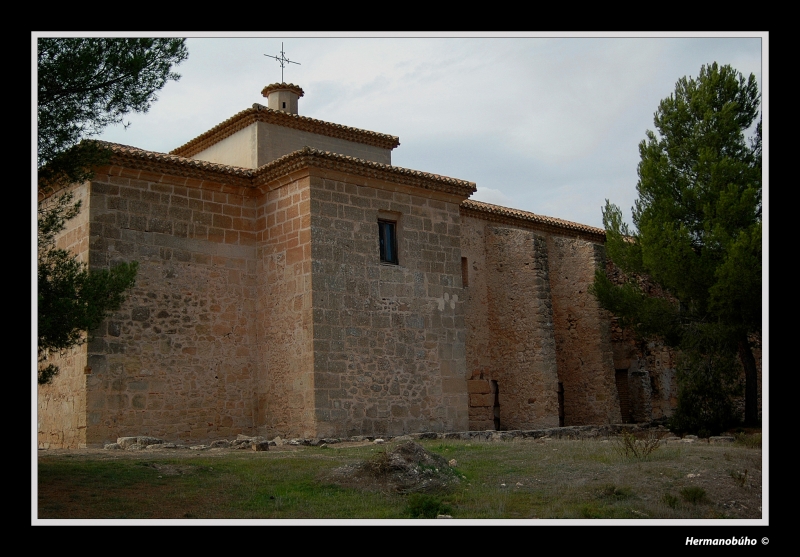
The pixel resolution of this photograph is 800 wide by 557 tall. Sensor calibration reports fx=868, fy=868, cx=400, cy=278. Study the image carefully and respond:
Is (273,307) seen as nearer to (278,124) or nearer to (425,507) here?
(278,124)

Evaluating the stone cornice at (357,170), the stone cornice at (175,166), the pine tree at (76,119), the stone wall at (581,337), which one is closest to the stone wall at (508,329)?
the stone wall at (581,337)

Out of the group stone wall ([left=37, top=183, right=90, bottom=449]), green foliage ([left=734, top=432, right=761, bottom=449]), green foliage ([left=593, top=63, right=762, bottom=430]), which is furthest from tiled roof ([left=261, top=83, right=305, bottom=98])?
green foliage ([left=734, top=432, right=761, bottom=449])

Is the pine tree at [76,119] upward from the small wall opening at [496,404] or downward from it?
upward

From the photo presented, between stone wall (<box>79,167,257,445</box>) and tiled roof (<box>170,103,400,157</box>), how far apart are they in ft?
10.8

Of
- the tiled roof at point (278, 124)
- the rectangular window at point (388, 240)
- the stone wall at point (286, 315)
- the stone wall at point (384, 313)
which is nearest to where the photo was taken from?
the stone wall at point (286, 315)

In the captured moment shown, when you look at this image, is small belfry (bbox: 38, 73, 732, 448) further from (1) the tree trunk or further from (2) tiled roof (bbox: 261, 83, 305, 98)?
(1) the tree trunk

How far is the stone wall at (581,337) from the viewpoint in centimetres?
1906

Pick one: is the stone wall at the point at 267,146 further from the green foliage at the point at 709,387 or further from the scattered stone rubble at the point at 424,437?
the green foliage at the point at 709,387

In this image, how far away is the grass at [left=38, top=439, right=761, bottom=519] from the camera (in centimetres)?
801

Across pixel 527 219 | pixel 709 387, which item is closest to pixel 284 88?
pixel 527 219

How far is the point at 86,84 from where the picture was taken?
33.0 feet

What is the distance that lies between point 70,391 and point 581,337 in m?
11.1

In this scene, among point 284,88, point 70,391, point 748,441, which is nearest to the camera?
point 748,441

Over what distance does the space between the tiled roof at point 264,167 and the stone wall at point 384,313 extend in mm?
205
